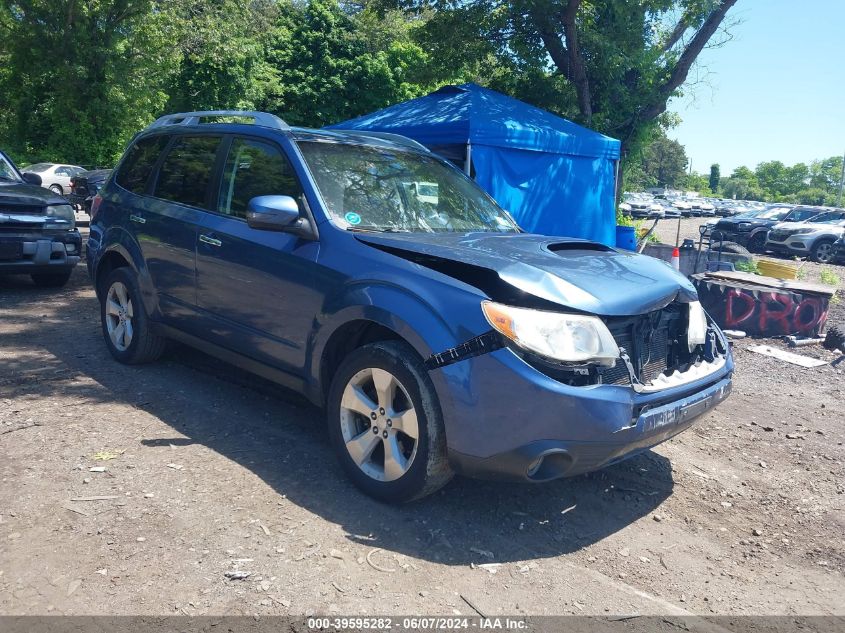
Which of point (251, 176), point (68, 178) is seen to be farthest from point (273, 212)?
point (68, 178)

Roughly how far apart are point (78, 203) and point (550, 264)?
20009mm

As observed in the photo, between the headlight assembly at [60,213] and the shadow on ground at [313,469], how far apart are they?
7.97 feet

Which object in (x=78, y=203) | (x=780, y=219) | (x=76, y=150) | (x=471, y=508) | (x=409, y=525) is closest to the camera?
(x=409, y=525)

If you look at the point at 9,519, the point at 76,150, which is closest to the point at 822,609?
the point at 9,519

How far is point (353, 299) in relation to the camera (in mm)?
3711

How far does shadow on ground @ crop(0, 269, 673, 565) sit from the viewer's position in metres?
3.45

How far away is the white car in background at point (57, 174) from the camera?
972 inches

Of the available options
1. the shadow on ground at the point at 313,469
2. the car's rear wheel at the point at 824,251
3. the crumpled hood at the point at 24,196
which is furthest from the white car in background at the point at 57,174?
the car's rear wheel at the point at 824,251

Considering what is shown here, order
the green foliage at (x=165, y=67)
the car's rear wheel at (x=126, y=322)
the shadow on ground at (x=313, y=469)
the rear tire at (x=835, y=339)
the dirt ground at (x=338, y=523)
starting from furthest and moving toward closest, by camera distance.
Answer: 1. the green foliage at (x=165, y=67)
2. the rear tire at (x=835, y=339)
3. the car's rear wheel at (x=126, y=322)
4. the shadow on ground at (x=313, y=469)
5. the dirt ground at (x=338, y=523)

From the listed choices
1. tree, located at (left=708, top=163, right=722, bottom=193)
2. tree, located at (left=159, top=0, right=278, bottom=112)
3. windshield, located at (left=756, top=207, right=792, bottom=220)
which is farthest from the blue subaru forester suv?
tree, located at (left=708, top=163, right=722, bottom=193)

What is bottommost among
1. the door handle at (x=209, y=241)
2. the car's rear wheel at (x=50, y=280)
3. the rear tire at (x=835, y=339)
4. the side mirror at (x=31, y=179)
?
the rear tire at (x=835, y=339)

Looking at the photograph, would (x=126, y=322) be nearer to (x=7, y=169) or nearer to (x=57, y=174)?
(x=7, y=169)

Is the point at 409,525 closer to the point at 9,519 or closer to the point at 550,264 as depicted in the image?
the point at 550,264

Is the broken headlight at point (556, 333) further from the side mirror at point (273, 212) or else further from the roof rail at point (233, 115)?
the roof rail at point (233, 115)
